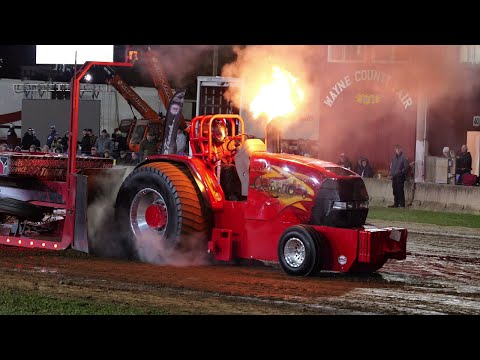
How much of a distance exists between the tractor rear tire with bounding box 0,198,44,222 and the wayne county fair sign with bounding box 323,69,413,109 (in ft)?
57.8

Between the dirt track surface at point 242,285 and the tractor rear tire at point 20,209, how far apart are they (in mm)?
485

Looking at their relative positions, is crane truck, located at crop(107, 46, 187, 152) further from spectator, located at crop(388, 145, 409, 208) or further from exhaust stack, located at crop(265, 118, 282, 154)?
exhaust stack, located at crop(265, 118, 282, 154)

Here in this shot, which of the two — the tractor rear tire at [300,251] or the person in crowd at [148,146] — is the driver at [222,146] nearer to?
the tractor rear tire at [300,251]

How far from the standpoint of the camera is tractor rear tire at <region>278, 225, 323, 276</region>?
10.2 metres

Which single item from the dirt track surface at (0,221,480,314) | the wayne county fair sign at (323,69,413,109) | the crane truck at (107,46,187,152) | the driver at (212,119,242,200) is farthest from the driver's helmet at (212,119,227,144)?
the wayne county fair sign at (323,69,413,109)

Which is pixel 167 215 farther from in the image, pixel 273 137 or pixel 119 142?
pixel 119 142

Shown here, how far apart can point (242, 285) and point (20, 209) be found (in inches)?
137

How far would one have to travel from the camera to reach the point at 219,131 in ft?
37.3

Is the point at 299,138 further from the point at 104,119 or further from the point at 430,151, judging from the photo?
the point at 104,119

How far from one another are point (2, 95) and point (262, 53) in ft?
85.7

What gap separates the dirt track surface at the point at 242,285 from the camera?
8891mm

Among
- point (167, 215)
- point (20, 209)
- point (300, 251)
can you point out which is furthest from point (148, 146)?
point (300, 251)
